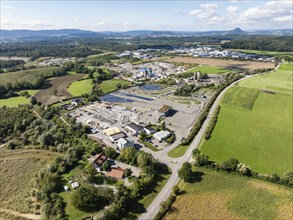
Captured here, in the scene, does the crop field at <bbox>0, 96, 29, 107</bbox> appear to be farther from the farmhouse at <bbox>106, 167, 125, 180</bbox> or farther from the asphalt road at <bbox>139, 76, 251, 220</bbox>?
the asphalt road at <bbox>139, 76, 251, 220</bbox>

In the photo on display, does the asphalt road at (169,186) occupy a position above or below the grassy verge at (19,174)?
above

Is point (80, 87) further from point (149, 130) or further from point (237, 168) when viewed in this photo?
point (237, 168)

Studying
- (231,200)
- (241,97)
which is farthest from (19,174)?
(241,97)

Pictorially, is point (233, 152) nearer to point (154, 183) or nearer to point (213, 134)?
point (213, 134)

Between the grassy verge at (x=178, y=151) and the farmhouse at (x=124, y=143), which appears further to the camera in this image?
the farmhouse at (x=124, y=143)

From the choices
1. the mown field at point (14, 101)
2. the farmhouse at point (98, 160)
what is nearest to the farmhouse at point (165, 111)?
the farmhouse at point (98, 160)

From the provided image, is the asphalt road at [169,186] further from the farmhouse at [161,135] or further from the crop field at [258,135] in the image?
the farmhouse at [161,135]

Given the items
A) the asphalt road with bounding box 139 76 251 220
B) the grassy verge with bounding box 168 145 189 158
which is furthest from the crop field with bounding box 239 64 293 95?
the grassy verge with bounding box 168 145 189 158
